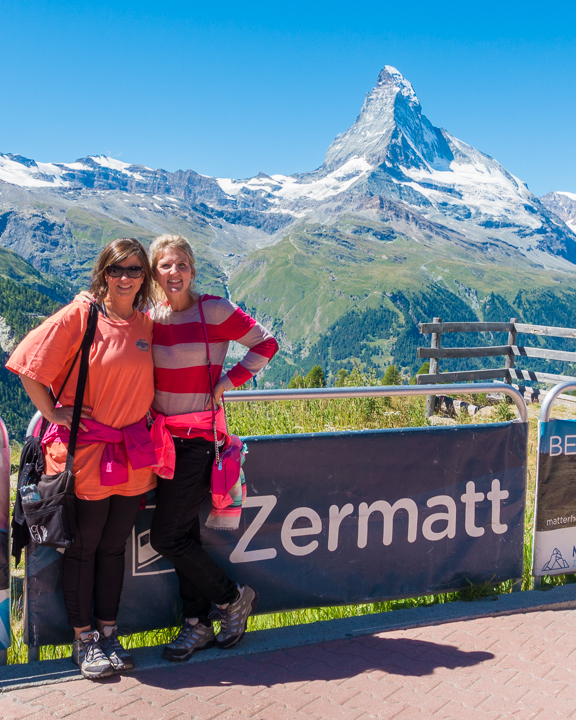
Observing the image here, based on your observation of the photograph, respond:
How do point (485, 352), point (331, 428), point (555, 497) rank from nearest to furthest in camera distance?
point (555, 497), point (331, 428), point (485, 352)

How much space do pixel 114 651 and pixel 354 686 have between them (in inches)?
47.6

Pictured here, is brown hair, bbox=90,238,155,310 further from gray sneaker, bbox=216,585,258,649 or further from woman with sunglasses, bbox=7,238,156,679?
gray sneaker, bbox=216,585,258,649

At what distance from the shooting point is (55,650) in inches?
133

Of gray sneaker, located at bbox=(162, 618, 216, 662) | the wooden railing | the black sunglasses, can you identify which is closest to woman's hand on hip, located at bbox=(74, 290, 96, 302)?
the black sunglasses

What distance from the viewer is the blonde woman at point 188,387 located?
3.03 m

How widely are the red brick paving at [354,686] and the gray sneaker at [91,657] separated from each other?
0.05m

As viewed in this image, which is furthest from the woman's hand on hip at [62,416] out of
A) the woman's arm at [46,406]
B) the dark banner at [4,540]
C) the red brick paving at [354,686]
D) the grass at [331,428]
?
the grass at [331,428]

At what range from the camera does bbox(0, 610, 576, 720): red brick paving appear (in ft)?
8.87

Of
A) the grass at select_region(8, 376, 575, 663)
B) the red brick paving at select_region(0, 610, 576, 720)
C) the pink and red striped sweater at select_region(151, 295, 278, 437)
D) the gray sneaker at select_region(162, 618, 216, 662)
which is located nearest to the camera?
the red brick paving at select_region(0, 610, 576, 720)

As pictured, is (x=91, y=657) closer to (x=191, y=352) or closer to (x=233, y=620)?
(x=233, y=620)

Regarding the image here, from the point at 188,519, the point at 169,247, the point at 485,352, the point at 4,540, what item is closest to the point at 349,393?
the point at 188,519

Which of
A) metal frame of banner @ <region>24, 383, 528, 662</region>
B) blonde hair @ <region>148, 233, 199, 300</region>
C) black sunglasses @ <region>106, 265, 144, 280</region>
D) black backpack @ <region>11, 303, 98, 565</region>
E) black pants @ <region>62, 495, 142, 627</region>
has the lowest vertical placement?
black pants @ <region>62, 495, 142, 627</region>

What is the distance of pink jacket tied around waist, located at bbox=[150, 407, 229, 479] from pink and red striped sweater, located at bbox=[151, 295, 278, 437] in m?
0.04

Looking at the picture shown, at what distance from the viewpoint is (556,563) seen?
13.8ft
